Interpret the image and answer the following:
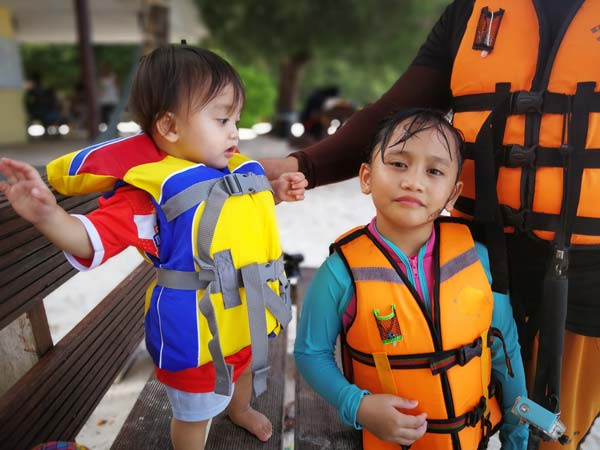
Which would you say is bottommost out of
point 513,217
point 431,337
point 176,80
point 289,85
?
point 289,85

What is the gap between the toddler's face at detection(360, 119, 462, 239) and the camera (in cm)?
127

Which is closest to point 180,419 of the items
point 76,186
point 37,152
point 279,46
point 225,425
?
point 225,425

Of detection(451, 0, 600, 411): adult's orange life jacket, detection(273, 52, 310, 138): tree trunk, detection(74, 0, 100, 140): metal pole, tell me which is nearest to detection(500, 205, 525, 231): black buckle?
detection(451, 0, 600, 411): adult's orange life jacket

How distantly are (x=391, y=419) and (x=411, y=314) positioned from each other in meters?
0.26

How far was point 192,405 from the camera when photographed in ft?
4.44

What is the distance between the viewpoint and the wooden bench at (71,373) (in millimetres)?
1161

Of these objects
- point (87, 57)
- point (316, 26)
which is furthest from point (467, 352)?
point (316, 26)

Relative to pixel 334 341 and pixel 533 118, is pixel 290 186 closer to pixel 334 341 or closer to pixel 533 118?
pixel 334 341

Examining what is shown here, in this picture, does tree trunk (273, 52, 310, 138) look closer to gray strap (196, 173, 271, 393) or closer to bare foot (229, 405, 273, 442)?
bare foot (229, 405, 273, 442)

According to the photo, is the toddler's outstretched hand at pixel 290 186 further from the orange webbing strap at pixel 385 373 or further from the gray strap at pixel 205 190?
the orange webbing strap at pixel 385 373

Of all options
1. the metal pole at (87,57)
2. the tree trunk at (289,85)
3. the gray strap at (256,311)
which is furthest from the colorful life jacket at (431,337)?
the tree trunk at (289,85)

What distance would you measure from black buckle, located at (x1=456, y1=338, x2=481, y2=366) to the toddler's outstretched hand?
63cm

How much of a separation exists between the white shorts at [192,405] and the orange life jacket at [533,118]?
91 centimetres

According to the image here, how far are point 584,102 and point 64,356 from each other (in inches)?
61.8
